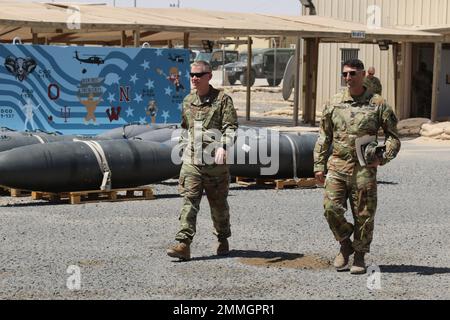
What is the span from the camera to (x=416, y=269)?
962 centimetres

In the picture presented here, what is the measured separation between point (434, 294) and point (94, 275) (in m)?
3.06

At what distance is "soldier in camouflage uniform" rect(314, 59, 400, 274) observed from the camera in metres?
9.05

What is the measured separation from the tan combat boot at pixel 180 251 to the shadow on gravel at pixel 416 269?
1.91 metres

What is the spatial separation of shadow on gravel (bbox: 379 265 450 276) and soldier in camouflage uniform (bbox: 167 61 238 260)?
1.78 m

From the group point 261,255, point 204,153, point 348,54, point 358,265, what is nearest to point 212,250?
point 261,255

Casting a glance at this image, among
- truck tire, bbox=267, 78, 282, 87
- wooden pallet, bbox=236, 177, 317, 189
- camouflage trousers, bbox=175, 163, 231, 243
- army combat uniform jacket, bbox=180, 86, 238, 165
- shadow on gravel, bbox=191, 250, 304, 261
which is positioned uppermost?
army combat uniform jacket, bbox=180, 86, 238, 165

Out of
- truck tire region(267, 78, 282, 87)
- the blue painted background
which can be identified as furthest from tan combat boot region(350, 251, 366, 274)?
truck tire region(267, 78, 282, 87)

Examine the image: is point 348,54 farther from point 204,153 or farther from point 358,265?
point 358,265

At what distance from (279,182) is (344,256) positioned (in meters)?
7.11

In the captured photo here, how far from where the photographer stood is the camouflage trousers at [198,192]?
32.0 feet

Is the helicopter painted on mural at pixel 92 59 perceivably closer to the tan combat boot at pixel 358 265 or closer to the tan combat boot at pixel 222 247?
the tan combat boot at pixel 222 247

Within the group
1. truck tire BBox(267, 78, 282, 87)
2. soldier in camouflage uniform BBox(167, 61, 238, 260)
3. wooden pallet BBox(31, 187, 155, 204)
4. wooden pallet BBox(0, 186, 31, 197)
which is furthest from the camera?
truck tire BBox(267, 78, 282, 87)

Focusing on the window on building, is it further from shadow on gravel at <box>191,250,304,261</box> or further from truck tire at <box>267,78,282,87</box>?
shadow on gravel at <box>191,250,304,261</box>

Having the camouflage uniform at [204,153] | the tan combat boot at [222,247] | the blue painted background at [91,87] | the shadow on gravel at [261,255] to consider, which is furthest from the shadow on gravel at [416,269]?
the blue painted background at [91,87]
